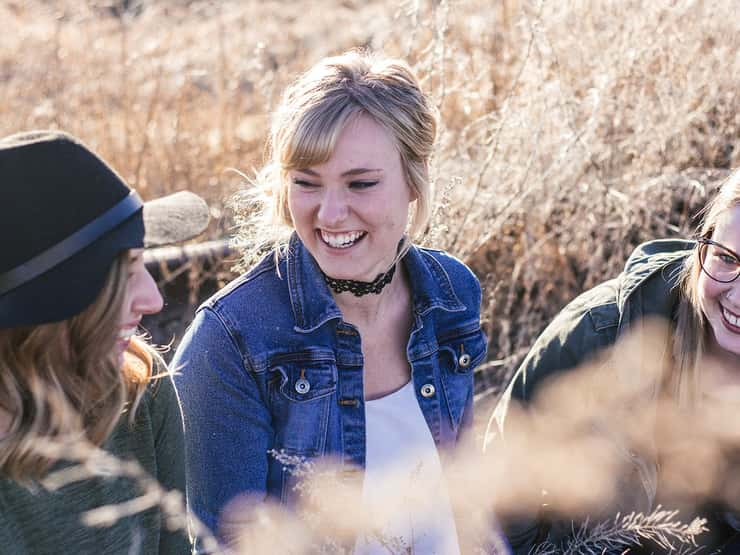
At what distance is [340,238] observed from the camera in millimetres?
2029

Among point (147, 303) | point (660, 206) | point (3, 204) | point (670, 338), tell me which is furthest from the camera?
point (660, 206)

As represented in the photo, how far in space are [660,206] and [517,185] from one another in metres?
0.68

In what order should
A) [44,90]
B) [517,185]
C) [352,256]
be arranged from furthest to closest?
[44,90]
[517,185]
[352,256]

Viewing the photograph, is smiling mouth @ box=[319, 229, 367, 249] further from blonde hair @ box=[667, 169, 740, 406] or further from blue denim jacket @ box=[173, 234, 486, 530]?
blonde hair @ box=[667, 169, 740, 406]

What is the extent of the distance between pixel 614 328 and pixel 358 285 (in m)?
0.69

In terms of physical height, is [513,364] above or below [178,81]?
below

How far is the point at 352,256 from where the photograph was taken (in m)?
2.05

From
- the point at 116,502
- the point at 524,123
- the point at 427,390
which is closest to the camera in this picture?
the point at 116,502

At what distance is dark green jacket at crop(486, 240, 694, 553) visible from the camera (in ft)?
7.32

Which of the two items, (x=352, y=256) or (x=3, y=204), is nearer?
(x=3, y=204)

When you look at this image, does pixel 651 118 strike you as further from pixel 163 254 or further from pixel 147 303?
pixel 147 303

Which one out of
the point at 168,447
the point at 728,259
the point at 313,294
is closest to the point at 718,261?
the point at 728,259

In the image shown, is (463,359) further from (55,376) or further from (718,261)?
(55,376)

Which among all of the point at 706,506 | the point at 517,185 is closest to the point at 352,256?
the point at 706,506
